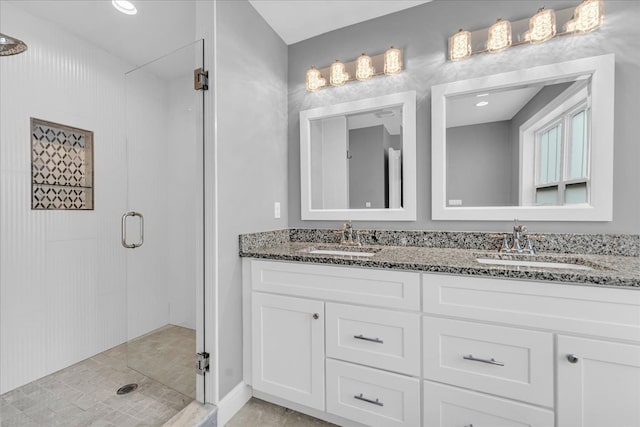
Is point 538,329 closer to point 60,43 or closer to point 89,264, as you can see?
point 89,264

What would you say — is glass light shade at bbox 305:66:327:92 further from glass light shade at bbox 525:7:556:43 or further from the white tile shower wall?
the white tile shower wall

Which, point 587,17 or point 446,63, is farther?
point 446,63

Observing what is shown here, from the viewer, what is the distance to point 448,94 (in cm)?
160

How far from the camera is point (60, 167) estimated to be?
1828 millimetres

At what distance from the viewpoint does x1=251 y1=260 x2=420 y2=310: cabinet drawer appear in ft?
3.90

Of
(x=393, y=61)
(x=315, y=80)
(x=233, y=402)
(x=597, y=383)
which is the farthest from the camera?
(x=315, y=80)

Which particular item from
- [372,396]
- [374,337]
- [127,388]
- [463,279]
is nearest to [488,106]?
[463,279]

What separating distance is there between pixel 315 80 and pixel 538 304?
180 cm

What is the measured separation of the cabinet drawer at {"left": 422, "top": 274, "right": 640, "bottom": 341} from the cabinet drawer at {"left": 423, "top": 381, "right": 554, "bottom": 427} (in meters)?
0.31

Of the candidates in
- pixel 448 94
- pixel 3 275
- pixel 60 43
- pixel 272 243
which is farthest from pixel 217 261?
pixel 60 43

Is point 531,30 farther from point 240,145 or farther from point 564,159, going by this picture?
point 240,145

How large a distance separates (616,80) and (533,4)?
1.92 ft

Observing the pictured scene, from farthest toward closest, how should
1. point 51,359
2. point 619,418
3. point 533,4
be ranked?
point 51,359
point 533,4
point 619,418

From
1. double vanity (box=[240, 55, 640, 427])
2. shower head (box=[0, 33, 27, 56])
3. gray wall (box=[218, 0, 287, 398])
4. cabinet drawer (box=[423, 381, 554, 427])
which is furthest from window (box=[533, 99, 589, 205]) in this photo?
shower head (box=[0, 33, 27, 56])
